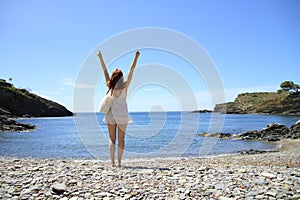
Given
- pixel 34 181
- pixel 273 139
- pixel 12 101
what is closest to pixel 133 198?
pixel 34 181

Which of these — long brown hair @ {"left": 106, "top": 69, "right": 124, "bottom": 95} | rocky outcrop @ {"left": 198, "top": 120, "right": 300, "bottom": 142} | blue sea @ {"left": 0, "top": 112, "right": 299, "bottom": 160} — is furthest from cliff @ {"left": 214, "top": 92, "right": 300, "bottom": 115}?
long brown hair @ {"left": 106, "top": 69, "right": 124, "bottom": 95}

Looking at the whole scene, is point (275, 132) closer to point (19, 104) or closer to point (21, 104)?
point (19, 104)

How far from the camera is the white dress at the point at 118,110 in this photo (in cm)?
636

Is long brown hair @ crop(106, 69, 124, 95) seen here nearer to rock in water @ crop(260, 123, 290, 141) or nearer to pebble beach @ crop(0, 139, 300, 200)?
pebble beach @ crop(0, 139, 300, 200)

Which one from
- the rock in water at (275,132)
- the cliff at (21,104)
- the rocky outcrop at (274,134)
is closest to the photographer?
the rocky outcrop at (274,134)

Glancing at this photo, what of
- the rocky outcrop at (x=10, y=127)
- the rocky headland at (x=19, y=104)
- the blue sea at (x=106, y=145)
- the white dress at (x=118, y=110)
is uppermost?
the rocky headland at (x=19, y=104)

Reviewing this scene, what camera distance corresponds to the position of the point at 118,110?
6371mm

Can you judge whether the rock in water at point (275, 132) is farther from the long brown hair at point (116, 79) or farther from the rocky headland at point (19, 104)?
the rocky headland at point (19, 104)

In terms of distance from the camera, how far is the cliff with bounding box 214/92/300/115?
109850 millimetres

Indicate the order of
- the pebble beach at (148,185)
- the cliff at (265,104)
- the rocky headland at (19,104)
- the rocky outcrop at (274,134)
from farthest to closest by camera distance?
the cliff at (265,104), the rocky headland at (19,104), the rocky outcrop at (274,134), the pebble beach at (148,185)

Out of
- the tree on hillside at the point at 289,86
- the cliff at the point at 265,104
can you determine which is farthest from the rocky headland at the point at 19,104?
the tree on hillside at the point at 289,86

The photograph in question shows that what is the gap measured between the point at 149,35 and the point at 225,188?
6.31 meters

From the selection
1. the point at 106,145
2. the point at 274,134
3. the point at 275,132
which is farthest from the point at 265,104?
the point at 106,145

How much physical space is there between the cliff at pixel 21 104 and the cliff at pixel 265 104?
92822 millimetres
